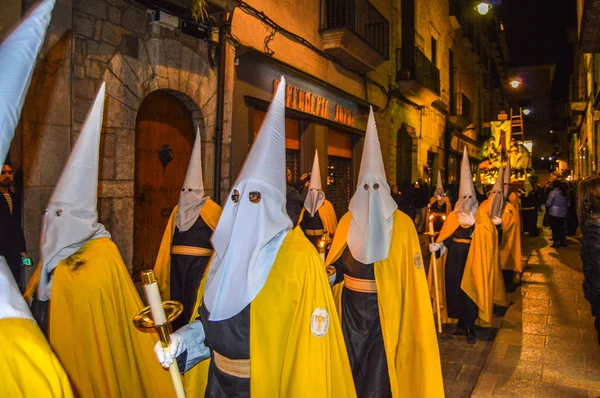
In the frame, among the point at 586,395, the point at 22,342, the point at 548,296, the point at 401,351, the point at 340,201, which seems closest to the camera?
the point at 22,342

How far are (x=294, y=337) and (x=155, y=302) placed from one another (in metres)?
0.82

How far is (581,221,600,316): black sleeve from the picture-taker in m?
3.30

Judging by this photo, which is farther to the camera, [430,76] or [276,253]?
[430,76]

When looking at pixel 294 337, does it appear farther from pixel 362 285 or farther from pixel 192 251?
pixel 192 251

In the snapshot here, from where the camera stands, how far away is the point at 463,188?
21.8 ft

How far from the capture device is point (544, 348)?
5.57 metres

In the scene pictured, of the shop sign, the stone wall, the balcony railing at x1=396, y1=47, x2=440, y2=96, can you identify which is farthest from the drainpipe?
the balcony railing at x1=396, y1=47, x2=440, y2=96

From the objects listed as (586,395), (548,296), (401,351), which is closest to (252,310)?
(401,351)

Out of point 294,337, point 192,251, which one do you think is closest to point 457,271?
point 192,251

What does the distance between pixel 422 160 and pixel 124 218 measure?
15682mm

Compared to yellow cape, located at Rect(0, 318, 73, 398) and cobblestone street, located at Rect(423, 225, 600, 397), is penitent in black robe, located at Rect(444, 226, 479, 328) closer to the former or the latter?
cobblestone street, located at Rect(423, 225, 600, 397)

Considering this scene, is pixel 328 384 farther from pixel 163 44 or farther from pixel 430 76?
pixel 430 76

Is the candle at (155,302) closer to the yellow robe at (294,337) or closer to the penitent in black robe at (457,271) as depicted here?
the yellow robe at (294,337)

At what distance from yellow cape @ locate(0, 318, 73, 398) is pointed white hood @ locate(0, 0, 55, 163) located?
467mm
